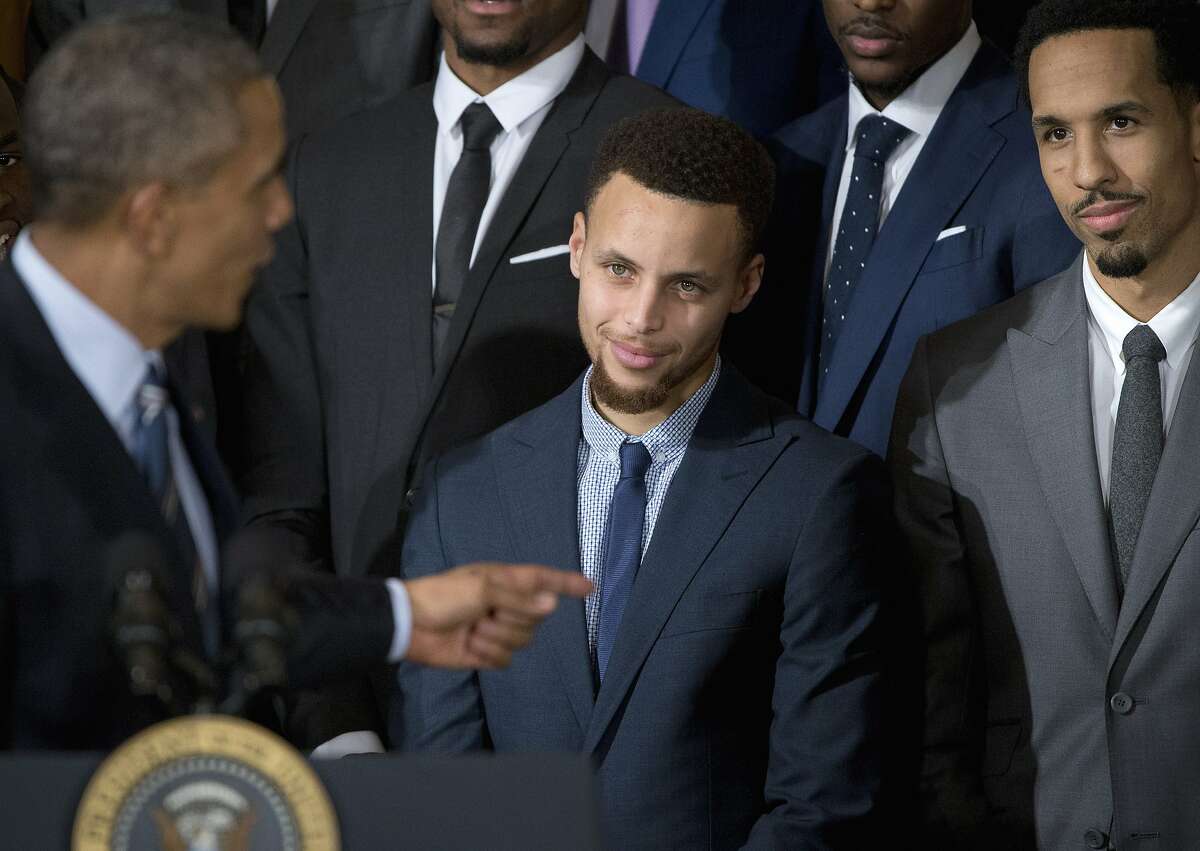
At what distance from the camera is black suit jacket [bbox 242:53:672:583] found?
192 centimetres

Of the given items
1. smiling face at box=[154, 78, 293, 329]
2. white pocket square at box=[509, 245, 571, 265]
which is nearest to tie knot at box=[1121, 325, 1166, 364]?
white pocket square at box=[509, 245, 571, 265]

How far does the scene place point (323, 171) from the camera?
2.11 metres

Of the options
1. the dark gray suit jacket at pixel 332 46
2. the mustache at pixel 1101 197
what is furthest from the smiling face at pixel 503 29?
the mustache at pixel 1101 197

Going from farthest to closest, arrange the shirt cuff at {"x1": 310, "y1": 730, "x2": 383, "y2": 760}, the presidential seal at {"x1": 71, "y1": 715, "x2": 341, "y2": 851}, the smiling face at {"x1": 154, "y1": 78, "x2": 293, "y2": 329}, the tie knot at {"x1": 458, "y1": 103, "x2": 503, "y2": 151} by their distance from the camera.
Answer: the tie knot at {"x1": 458, "y1": 103, "x2": 503, "y2": 151}
the shirt cuff at {"x1": 310, "y1": 730, "x2": 383, "y2": 760}
the smiling face at {"x1": 154, "y1": 78, "x2": 293, "y2": 329}
the presidential seal at {"x1": 71, "y1": 715, "x2": 341, "y2": 851}

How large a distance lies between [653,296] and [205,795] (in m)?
0.87

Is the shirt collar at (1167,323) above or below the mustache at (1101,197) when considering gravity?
below

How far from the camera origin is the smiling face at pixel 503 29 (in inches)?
84.4

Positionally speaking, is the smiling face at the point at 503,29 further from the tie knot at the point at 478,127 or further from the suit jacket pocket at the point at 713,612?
the suit jacket pocket at the point at 713,612

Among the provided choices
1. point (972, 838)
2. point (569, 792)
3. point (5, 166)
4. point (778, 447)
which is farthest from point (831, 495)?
point (5, 166)

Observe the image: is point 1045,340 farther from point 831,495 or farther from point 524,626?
point 524,626

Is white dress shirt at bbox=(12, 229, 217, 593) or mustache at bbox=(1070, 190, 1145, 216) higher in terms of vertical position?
mustache at bbox=(1070, 190, 1145, 216)

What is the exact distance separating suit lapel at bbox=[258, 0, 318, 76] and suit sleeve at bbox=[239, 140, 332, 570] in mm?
459

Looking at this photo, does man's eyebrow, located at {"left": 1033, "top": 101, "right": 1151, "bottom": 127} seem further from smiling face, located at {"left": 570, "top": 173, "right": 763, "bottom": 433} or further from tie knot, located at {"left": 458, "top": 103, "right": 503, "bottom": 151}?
tie knot, located at {"left": 458, "top": 103, "right": 503, "bottom": 151}

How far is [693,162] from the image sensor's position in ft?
6.12
